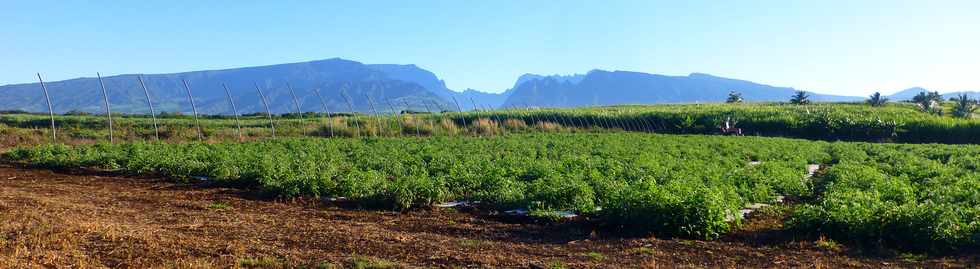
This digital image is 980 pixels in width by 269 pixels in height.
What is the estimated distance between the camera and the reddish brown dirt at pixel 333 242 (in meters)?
7.09

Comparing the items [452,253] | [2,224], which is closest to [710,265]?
[452,253]

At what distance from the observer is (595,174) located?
1309 centimetres

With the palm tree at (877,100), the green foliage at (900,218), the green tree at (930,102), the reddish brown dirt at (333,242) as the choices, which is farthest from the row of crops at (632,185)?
the palm tree at (877,100)

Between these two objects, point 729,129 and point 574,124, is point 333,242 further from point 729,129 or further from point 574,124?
point 574,124

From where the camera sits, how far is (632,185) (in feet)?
36.8

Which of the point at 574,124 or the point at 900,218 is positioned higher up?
the point at 900,218

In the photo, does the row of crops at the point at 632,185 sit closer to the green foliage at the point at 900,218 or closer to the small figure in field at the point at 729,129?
the green foliage at the point at 900,218

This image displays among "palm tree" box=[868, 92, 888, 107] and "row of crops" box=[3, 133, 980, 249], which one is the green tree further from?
"row of crops" box=[3, 133, 980, 249]

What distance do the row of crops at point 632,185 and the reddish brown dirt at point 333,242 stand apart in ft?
1.46

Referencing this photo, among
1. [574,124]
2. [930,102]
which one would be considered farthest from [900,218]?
[930,102]

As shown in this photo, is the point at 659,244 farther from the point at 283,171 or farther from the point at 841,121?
the point at 841,121

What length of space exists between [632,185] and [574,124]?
44.3 meters

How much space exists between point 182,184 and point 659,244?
10.6 metres

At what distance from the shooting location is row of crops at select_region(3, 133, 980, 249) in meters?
8.57
